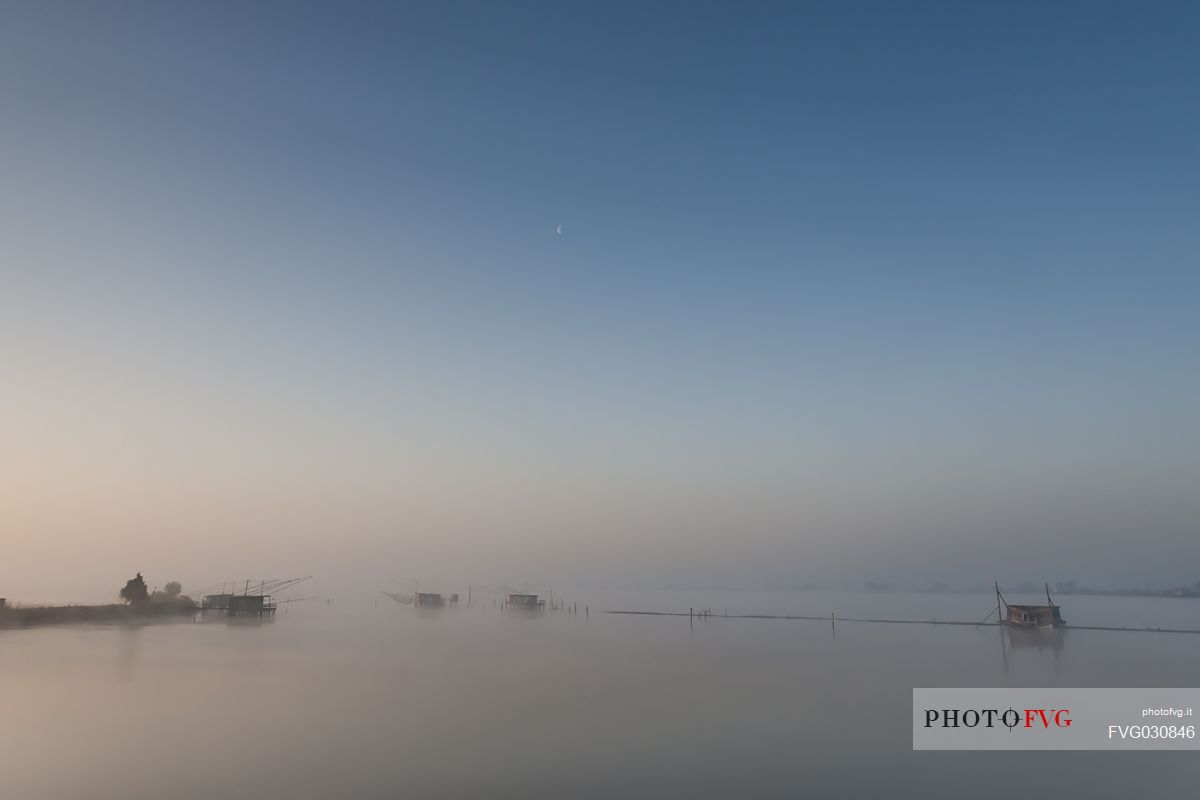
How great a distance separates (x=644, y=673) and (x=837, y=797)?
77.1 feet

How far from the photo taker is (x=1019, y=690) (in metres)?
35.2

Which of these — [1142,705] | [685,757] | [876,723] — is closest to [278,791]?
[685,757]

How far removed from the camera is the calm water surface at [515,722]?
20656mm
